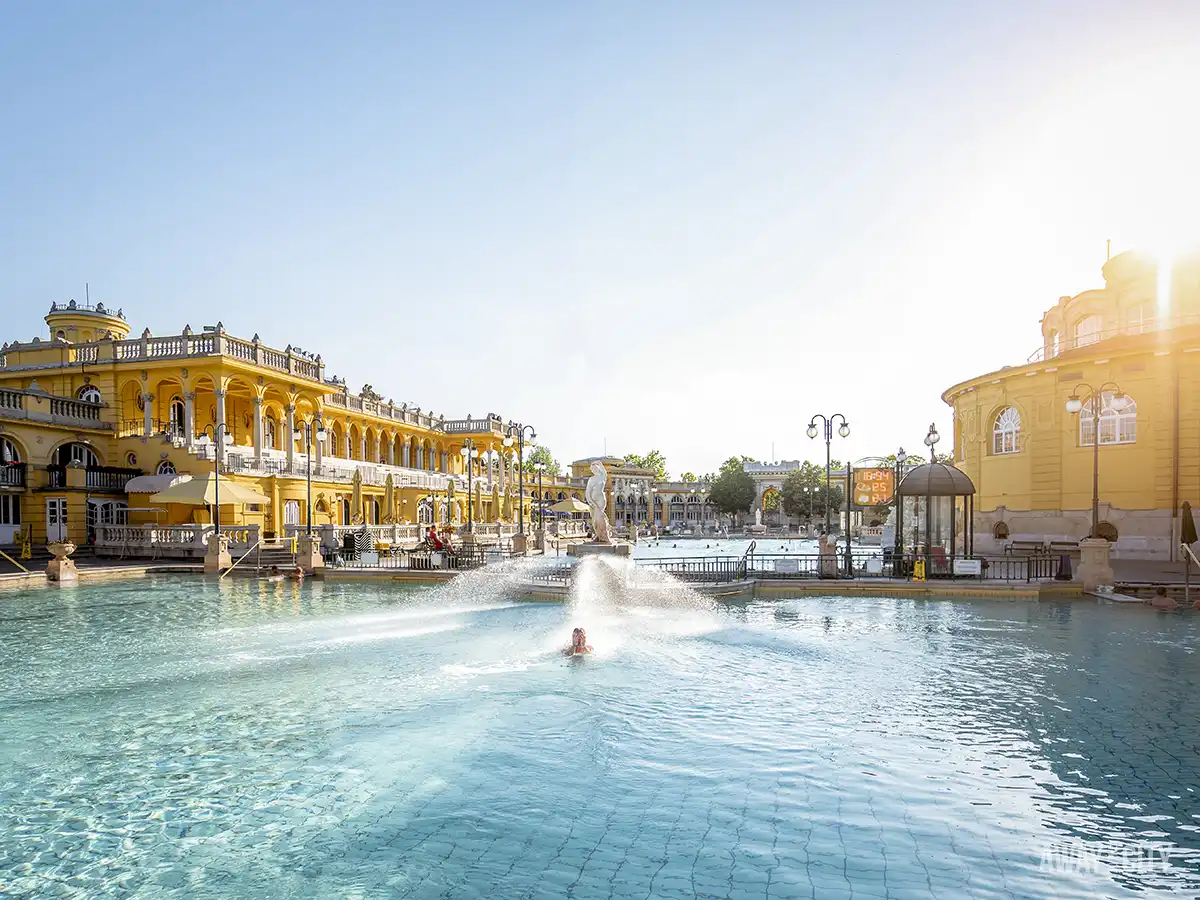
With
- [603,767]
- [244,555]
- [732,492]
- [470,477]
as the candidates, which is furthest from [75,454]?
[732,492]

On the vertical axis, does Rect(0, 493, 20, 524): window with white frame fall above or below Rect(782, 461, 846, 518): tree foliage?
above

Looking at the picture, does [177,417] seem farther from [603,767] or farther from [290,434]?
[603,767]

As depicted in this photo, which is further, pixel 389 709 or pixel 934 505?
pixel 934 505

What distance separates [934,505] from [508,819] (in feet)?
90.3

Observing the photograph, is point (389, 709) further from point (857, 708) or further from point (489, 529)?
point (489, 529)

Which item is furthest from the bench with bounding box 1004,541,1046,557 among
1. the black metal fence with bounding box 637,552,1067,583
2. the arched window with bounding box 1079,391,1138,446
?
the arched window with bounding box 1079,391,1138,446

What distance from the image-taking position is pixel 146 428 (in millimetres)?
38562

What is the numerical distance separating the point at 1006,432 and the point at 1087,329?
7.45m

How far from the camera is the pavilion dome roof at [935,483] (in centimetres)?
2756

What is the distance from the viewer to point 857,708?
1141 centimetres

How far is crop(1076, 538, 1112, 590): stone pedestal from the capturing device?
2355 cm

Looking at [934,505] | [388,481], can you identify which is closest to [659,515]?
[388,481]

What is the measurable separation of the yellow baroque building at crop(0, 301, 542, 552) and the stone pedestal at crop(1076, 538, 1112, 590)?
93.9 ft

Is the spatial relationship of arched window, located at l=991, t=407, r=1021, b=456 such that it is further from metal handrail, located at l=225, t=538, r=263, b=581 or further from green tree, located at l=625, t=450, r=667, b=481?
green tree, located at l=625, t=450, r=667, b=481
